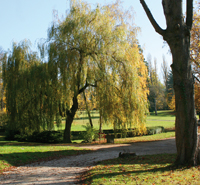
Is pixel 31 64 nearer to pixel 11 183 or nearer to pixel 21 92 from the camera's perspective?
pixel 21 92

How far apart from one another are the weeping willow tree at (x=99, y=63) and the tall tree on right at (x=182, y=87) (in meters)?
7.12

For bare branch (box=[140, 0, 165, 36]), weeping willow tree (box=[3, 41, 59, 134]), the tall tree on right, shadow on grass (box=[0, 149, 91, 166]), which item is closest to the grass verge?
shadow on grass (box=[0, 149, 91, 166])

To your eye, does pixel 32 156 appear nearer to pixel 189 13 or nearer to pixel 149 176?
pixel 149 176

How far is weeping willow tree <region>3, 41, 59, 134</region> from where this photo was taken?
46.4ft

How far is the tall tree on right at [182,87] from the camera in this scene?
648cm

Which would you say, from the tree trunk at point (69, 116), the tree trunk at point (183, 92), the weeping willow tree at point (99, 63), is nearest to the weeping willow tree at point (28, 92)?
the weeping willow tree at point (99, 63)

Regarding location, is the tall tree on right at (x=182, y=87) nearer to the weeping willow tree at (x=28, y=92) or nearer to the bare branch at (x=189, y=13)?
the bare branch at (x=189, y=13)

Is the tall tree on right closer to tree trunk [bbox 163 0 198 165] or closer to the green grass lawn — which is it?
tree trunk [bbox 163 0 198 165]

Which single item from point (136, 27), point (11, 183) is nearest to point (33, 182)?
point (11, 183)

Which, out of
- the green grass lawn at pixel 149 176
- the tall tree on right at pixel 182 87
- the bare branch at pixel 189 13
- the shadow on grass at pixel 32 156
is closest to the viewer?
the green grass lawn at pixel 149 176

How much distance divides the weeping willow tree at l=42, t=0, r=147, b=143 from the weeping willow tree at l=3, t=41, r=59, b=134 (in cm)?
79

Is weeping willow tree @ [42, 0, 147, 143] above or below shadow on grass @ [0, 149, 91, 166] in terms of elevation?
above

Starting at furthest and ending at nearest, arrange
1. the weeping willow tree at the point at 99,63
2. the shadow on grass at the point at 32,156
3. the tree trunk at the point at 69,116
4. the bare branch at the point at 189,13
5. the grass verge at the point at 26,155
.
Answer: the tree trunk at the point at 69,116 < the weeping willow tree at the point at 99,63 < the shadow on grass at the point at 32,156 < the grass verge at the point at 26,155 < the bare branch at the point at 189,13

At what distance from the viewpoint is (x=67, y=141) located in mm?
16719
